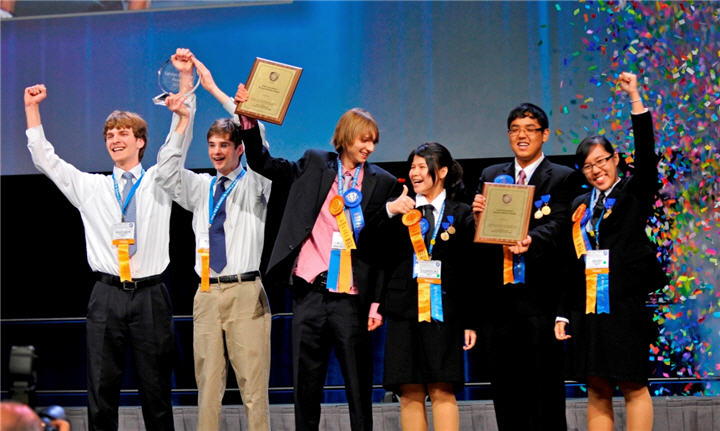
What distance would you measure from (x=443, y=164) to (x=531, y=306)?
727mm

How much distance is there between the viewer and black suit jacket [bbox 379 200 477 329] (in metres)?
3.55

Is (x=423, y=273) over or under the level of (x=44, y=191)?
under

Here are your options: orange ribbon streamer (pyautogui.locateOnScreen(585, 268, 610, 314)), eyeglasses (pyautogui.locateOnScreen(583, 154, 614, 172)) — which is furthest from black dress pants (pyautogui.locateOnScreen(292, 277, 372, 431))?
eyeglasses (pyautogui.locateOnScreen(583, 154, 614, 172))

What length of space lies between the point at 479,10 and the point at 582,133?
3.64 ft

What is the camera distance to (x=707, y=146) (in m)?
5.41

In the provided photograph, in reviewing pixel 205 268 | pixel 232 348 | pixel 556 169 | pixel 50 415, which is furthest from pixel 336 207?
pixel 50 415

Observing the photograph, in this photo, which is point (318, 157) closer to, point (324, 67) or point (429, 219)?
point (429, 219)

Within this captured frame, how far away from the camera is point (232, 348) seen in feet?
12.7

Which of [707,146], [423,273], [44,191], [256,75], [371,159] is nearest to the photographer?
[423,273]

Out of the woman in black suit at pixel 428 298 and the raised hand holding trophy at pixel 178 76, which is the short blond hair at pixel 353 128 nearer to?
the woman in black suit at pixel 428 298

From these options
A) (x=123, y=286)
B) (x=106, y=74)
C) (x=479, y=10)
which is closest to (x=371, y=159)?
(x=479, y=10)

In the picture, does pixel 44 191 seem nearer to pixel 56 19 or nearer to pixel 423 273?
pixel 56 19

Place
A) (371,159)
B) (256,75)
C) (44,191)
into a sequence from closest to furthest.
A: (256,75)
(371,159)
(44,191)

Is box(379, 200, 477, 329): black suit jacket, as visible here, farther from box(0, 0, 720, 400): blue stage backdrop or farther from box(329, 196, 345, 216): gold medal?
box(0, 0, 720, 400): blue stage backdrop
